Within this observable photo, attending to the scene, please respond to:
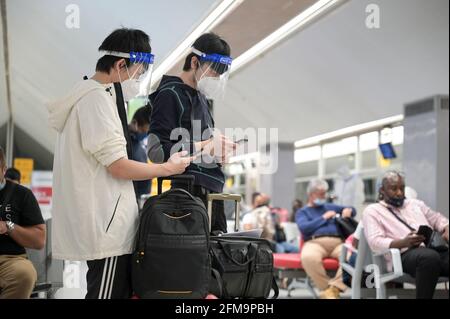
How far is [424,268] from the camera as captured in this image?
4414mm

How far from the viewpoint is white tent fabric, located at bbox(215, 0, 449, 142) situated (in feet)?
14.5

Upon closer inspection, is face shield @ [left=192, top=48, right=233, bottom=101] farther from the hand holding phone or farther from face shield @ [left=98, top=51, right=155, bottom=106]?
the hand holding phone

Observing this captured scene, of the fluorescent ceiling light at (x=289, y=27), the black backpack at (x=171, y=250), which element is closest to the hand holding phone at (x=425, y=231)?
the fluorescent ceiling light at (x=289, y=27)

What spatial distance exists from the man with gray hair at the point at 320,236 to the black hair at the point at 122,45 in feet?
12.8

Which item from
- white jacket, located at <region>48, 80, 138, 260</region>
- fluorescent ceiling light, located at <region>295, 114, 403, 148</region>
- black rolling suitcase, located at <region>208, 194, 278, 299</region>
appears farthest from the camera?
fluorescent ceiling light, located at <region>295, 114, 403, 148</region>

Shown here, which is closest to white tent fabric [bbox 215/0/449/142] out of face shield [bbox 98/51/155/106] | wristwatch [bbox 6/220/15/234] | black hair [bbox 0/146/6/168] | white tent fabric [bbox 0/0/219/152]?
white tent fabric [bbox 0/0/219/152]

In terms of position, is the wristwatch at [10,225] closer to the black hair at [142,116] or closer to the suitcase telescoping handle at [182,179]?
the suitcase telescoping handle at [182,179]

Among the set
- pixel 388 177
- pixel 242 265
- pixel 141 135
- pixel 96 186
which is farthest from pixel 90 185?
pixel 388 177

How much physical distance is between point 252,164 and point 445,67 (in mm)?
4375

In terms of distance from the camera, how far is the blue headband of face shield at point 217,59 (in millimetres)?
2666

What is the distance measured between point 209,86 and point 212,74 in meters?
0.06

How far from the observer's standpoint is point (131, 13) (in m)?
2.80

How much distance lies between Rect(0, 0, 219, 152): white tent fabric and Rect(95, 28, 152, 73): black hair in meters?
0.30

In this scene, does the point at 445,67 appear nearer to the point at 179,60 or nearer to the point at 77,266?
the point at 179,60
